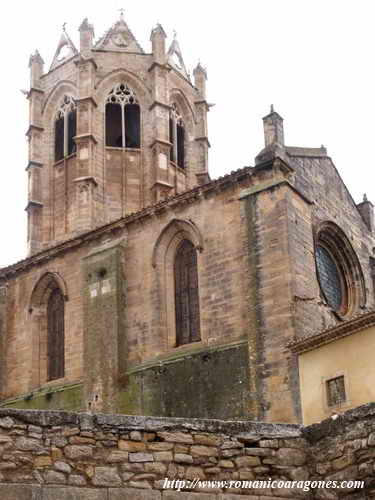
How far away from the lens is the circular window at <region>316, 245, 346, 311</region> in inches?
850

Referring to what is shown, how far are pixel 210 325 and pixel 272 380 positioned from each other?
263 centimetres

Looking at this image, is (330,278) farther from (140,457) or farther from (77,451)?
(77,451)

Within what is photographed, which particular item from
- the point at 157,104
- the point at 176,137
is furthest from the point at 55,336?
the point at 176,137

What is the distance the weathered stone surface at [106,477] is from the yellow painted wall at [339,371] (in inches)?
361

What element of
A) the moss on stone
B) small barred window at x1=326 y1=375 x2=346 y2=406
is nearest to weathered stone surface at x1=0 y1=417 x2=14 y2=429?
small barred window at x1=326 y1=375 x2=346 y2=406

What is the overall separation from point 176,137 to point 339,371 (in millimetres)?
18526

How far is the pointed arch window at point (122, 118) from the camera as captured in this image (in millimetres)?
32156

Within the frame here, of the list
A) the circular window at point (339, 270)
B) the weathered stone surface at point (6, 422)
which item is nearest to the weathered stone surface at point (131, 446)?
the weathered stone surface at point (6, 422)

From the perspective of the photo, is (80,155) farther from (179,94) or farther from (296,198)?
(296,198)

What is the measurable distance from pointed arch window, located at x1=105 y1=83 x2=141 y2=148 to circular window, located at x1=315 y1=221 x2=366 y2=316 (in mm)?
11698

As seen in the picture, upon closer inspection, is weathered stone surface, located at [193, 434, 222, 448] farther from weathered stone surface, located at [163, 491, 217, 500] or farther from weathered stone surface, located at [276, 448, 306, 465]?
weathered stone surface, located at [276, 448, 306, 465]

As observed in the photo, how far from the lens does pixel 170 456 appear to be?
7312mm

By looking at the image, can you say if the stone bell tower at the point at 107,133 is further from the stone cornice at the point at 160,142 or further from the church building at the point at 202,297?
the church building at the point at 202,297

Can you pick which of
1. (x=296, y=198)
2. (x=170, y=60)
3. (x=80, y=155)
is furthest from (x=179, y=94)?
(x=296, y=198)
